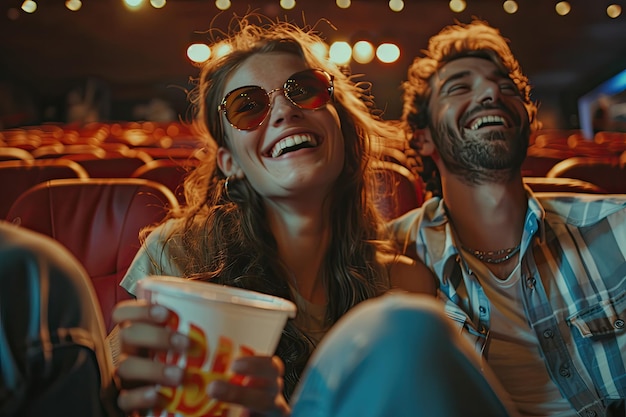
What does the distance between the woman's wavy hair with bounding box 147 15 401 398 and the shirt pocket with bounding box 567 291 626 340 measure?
0.44 m

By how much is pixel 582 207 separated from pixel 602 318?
0.28m

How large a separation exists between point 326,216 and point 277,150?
227mm

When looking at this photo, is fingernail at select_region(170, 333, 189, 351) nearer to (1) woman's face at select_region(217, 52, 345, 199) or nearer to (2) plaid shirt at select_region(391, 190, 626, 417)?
(1) woman's face at select_region(217, 52, 345, 199)

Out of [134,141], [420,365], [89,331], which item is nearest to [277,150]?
[89,331]

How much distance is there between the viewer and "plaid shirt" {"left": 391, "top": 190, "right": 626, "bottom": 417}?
1.48m

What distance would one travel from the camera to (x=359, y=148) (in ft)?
5.35

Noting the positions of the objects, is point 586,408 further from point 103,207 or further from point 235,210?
point 103,207

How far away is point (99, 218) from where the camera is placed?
5.56 ft

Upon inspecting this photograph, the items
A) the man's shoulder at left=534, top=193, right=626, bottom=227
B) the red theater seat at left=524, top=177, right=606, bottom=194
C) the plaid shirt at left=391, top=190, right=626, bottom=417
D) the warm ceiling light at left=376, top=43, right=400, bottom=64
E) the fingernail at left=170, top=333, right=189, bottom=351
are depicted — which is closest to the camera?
the fingernail at left=170, top=333, right=189, bottom=351

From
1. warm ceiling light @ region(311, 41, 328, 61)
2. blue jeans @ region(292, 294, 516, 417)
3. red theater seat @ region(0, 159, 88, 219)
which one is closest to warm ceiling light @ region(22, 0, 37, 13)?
red theater seat @ region(0, 159, 88, 219)

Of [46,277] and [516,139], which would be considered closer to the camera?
[46,277]

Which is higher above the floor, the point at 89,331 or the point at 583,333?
the point at 89,331

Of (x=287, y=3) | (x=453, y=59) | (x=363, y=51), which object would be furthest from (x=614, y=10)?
(x=453, y=59)

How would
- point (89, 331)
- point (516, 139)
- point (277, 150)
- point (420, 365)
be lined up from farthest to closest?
point (516, 139), point (277, 150), point (89, 331), point (420, 365)
